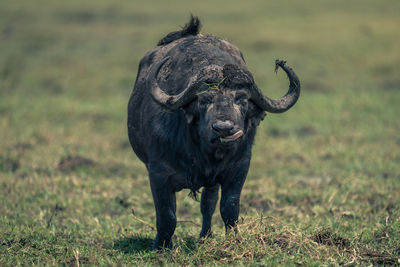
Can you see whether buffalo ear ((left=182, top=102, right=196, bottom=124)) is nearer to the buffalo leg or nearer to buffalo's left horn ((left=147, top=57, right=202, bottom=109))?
buffalo's left horn ((left=147, top=57, right=202, bottom=109))

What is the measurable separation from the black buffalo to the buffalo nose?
0.04 ft

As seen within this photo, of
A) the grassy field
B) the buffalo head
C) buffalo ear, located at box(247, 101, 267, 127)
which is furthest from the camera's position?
the grassy field

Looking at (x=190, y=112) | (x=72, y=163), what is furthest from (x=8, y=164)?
(x=190, y=112)

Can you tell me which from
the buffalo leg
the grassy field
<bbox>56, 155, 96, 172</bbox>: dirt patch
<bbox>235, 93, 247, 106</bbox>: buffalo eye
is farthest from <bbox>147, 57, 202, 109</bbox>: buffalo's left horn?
<bbox>56, 155, 96, 172</bbox>: dirt patch

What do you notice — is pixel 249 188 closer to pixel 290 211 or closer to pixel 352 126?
pixel 290 211

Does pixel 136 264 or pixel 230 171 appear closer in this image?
pixel 136 264

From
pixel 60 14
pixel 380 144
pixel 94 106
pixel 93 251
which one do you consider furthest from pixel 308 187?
pixel 60 14

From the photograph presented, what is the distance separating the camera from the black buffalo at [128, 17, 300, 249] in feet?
16.2

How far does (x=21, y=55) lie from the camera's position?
18.0 metres

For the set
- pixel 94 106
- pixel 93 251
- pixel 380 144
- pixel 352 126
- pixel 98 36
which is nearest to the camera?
pixel 93 251

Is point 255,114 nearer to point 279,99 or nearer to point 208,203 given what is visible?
point 279,99

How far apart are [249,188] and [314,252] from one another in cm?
346

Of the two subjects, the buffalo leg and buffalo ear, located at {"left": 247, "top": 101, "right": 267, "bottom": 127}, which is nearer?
buffalo ear, located at {"left": 247, "top": 101, "right": 267, "bottom": 127}

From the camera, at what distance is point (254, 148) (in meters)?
11.1
